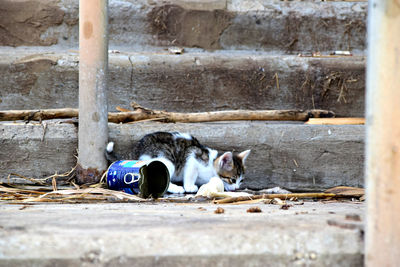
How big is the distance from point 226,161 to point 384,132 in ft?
9.74

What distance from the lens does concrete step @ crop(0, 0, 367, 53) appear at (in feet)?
18.8

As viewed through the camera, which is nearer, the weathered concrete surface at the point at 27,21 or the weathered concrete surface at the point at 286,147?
the weathered concrete surface at the point at 286,147

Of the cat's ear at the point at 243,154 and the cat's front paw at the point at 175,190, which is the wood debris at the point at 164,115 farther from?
the cat's front paw at the point at 175,190

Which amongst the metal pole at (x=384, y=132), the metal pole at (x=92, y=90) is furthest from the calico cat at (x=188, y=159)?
the metal pole at (x=384, y=132)

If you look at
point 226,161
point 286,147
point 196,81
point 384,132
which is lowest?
point 226,161

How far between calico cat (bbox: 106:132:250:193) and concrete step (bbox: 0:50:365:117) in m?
0.72

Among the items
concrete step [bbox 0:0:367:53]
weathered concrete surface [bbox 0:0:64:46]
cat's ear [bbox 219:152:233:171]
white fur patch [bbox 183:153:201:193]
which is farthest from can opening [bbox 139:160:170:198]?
weathered concrete surface [bbox 0:0:64:46]

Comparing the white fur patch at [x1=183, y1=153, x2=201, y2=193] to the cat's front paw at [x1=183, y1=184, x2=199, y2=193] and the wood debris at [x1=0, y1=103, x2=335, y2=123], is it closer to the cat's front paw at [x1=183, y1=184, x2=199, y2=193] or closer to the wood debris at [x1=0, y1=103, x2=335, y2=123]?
the cat's front paw at [x1=183, y1=184, x2=199, y2=193]

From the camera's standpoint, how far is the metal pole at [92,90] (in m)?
4.09

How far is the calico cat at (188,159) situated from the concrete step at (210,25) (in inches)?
66.3

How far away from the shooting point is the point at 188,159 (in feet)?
15.1

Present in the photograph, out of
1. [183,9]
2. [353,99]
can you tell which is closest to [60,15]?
[183,9]

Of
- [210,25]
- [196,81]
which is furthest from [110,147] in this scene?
[210,25]

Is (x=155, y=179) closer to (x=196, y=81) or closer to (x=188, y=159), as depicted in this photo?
(x=188, y=159)
